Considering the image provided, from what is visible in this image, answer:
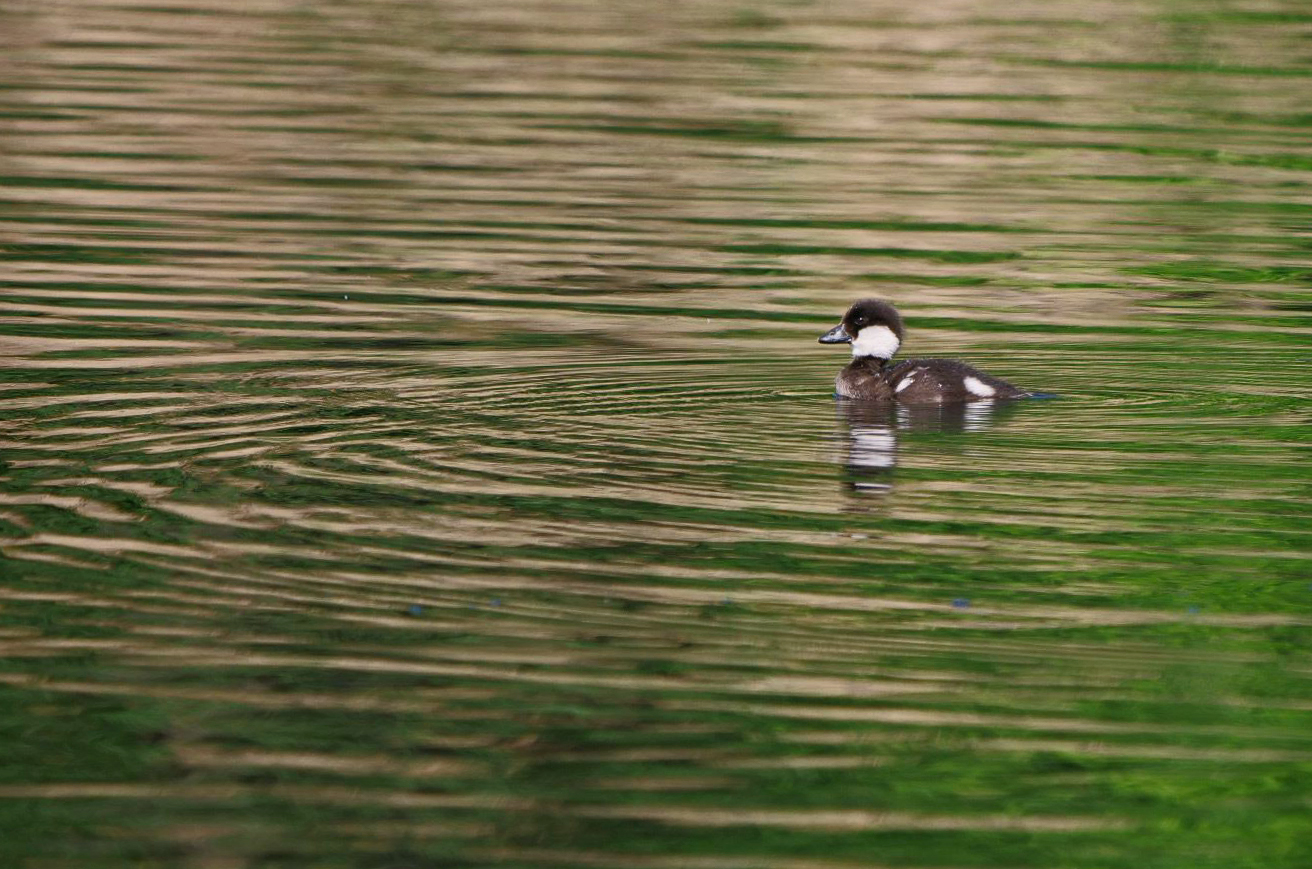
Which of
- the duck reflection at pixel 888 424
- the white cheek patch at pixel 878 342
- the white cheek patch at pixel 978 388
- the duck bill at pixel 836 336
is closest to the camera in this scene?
the duck reflection at pixel 888 424

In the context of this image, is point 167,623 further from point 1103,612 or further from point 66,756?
point 1103,612

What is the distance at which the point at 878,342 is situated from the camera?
12.5 m

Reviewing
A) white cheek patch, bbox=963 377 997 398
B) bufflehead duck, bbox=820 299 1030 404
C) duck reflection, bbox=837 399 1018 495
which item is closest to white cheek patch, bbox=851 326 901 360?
bufflehead duck, bbox=820 299 1030 404

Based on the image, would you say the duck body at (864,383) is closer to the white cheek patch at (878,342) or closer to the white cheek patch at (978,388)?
the white cheek patch at (878,342)

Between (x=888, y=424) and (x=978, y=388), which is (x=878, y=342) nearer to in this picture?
(x=978, y=388)

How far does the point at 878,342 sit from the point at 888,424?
3.76 ft

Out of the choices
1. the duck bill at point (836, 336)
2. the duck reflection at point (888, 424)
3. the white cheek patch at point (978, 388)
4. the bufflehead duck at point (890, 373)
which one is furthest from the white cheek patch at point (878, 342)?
the white cheek patch at point (978, 388)

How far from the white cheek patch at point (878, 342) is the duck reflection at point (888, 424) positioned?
0.59 m

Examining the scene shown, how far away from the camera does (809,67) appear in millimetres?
25922

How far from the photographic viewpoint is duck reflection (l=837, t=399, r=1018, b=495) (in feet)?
33.8

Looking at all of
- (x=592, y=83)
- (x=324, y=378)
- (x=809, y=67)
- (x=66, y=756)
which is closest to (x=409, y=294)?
(x=324, y=378)

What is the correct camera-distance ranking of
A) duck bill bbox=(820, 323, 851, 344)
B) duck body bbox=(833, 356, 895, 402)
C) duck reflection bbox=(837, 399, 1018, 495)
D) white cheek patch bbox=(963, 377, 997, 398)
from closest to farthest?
duck reflection bbox=(837, 399, 1018, 495) < white cheek patch bbox=(963, 377, 997, 398) < duck body bbox=(833, 356, 895, 402) < duck bill bbox=(820, 323, 851, 344)

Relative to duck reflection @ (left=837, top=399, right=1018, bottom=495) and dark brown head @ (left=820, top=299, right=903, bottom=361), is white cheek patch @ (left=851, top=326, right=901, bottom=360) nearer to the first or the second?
dark brown head @ (left=820, top=299, right=903, bottom=361)

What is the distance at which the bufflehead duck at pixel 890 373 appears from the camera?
38.3 ft
